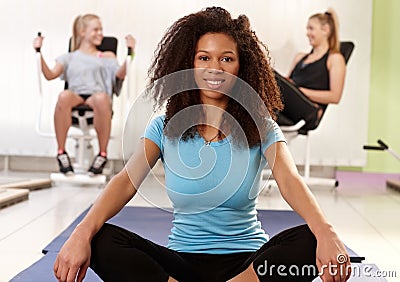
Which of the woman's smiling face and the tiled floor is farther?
the tiled floor

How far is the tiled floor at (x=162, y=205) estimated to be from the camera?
2201 millimetres

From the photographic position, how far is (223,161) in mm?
1573

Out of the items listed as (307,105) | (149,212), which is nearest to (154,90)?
(149,212)

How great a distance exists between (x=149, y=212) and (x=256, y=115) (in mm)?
1811

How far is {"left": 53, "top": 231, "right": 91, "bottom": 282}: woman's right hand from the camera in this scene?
134cm

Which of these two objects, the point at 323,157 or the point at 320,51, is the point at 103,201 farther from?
the point at 323,157

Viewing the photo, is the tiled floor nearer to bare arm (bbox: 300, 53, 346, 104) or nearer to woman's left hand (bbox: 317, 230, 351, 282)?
woman's left hand (bbox: 317, 230, 351, 282)

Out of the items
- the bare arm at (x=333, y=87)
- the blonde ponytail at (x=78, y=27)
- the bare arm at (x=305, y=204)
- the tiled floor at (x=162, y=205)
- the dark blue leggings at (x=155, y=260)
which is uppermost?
the blonde ponytail at (x=78, y=27)

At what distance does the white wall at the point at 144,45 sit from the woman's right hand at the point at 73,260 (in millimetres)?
3888

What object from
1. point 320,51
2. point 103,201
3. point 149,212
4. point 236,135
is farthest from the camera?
point 320,51

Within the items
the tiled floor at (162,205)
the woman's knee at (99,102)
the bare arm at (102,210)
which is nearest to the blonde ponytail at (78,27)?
the woman's knee at (99,102)

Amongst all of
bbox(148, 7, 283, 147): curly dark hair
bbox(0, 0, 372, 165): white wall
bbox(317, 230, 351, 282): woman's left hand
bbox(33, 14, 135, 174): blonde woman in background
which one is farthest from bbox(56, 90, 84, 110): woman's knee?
bbox(317, 230, 351, 282): woman's left hand

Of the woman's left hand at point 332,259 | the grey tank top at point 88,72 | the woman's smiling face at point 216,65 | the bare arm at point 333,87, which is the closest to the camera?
the woman's left hand at point 332,259

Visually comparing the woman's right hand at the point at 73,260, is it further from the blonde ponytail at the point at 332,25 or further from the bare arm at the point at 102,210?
the blonde ponytail at the point at 332,25
